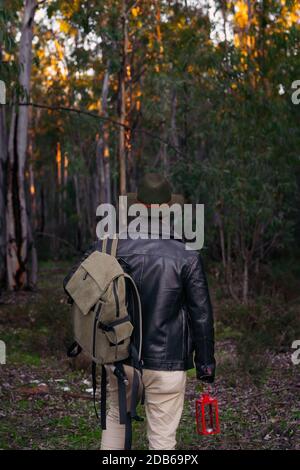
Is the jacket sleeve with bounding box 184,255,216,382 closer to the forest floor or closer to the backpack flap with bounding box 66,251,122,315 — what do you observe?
the backpack flap with bounding box 66,251,122,315

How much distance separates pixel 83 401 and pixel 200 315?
339 centimetres

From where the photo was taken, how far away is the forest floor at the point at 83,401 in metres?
5.76

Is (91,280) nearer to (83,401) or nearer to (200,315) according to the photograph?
(200,315)

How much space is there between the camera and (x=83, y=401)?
7094mm

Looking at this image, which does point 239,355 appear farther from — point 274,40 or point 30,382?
point 274,40

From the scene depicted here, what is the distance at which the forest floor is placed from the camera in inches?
227

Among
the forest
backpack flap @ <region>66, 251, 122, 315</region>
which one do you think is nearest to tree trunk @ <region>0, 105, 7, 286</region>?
the forest

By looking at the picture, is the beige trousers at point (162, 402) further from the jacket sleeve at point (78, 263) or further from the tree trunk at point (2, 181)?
the tree trunk at point (2, 181)

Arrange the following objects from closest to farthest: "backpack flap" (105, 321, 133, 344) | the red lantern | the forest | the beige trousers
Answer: "backpack flap" (105, 321, 133, 344) < the beige trousers < the red lantern < the forest

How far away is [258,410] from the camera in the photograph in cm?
648

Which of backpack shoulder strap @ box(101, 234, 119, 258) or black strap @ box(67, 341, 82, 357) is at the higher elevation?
backpack shoulder strap @ box(101, 234, 119, 258)

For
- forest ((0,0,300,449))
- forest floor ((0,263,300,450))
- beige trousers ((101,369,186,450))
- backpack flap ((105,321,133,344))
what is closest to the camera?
backpack flap ((105,321,133,344))

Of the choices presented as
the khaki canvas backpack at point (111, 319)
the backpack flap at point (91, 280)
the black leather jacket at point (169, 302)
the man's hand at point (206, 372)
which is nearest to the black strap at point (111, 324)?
the khaki canvas backpack at point (111, 319)

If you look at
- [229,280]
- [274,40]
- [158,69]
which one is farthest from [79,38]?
[229,280]
